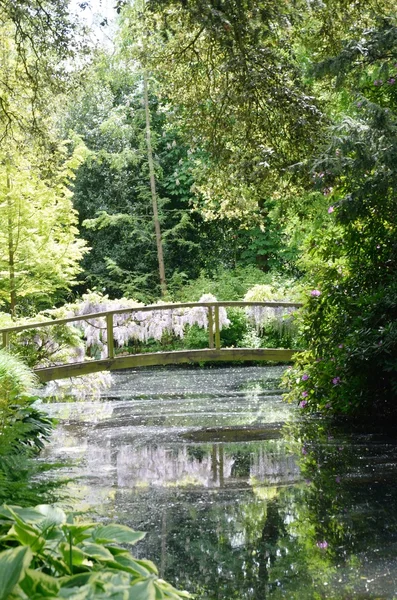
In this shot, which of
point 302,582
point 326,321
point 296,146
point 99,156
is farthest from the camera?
point 99,156

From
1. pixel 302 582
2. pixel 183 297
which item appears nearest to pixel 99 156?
pixel 183 297

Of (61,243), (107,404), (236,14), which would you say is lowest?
(107,404)

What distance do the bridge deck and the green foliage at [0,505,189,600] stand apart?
31.6 feet

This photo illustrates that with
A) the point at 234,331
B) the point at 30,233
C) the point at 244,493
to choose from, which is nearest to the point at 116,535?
the point at 244,493

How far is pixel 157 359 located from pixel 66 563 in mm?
10511

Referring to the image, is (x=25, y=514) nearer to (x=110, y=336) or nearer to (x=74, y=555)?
(x=74, y=555)

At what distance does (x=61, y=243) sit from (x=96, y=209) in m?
8.32

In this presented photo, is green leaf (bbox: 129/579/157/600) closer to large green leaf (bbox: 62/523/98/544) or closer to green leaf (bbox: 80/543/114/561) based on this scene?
green leaf (bbox: 80/543/114/561)

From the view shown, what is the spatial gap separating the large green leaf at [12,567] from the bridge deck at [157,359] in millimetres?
10213

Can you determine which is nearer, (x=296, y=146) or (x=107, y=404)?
(x=296, y=146)

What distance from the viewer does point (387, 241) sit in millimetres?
9289

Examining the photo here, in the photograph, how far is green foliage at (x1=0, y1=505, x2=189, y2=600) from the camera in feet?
5.71

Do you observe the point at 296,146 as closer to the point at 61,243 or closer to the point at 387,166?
the point at 387,166

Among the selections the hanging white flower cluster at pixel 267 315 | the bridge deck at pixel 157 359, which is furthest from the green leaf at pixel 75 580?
the hanging white flower cluster at pixel 267 315
